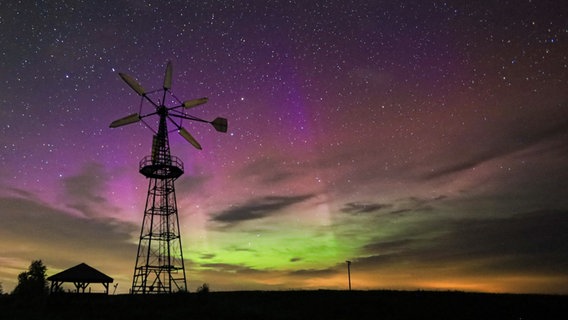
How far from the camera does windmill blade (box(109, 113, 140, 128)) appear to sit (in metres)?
48.5

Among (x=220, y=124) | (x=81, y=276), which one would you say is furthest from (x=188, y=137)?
(x=81, y=276)

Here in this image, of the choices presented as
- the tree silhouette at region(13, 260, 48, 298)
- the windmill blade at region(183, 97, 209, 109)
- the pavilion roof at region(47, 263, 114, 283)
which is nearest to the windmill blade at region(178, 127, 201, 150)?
the windmill blade at region(183, 97, 209, 109)

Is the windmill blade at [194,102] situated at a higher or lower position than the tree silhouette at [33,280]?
higher

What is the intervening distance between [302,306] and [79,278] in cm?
2217

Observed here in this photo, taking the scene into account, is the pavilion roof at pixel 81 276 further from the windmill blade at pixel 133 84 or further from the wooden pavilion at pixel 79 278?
the windmill blade at pixel 133 84

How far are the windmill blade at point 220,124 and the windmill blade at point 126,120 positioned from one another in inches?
325

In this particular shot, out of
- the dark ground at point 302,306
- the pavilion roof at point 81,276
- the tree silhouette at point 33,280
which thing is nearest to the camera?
the dark ground at point 302,306

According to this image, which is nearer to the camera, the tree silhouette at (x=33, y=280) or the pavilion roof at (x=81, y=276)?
the pavilion roof at (x=81, y=276)

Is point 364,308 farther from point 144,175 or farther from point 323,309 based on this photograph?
point 144,175

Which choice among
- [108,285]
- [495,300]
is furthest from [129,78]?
[495,300]

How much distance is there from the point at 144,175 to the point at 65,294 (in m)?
13.9

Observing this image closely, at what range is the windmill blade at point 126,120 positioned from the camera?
4850 cm

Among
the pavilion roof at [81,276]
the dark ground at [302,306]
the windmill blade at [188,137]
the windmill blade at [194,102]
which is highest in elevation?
the windmill blade at [194,102]

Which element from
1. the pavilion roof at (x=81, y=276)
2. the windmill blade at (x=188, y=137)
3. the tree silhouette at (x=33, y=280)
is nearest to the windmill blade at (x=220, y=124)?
the windmill blade at (x=188, y=137)
